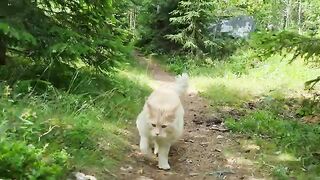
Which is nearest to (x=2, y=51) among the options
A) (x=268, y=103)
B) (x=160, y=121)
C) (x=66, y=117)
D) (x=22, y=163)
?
(x=66, y=117)

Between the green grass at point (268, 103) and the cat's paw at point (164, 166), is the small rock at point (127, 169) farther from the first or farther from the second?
the green grass at point (268, 103)

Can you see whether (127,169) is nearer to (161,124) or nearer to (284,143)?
(161,124)

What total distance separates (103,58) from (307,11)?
25.7m

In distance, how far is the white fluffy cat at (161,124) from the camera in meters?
5.60

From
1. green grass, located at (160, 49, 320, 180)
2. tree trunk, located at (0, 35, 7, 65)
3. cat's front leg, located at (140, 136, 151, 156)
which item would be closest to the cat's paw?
cat's front leg, located at (140, 136, 151, 156)

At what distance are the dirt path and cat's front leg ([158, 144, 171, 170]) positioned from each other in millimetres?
82

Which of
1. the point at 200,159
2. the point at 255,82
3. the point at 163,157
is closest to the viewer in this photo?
the point at 163,157

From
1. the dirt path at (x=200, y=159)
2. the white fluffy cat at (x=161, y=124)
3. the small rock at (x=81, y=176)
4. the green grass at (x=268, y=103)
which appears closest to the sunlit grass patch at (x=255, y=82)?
the green grass at (x=268, y=103)

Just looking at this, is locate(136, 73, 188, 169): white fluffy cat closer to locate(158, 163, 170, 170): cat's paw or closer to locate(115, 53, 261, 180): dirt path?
locate(158, 163, 170, 170): cat's paw

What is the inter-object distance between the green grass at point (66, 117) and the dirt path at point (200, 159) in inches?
11.0

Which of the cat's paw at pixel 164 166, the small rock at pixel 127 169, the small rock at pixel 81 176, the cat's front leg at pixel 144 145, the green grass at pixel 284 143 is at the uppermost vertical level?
the small rock at pixel 81 176

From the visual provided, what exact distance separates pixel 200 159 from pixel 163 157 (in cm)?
83

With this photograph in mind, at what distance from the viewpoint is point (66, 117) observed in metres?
5.61

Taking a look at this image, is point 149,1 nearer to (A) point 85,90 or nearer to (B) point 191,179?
(A) point 85,90
